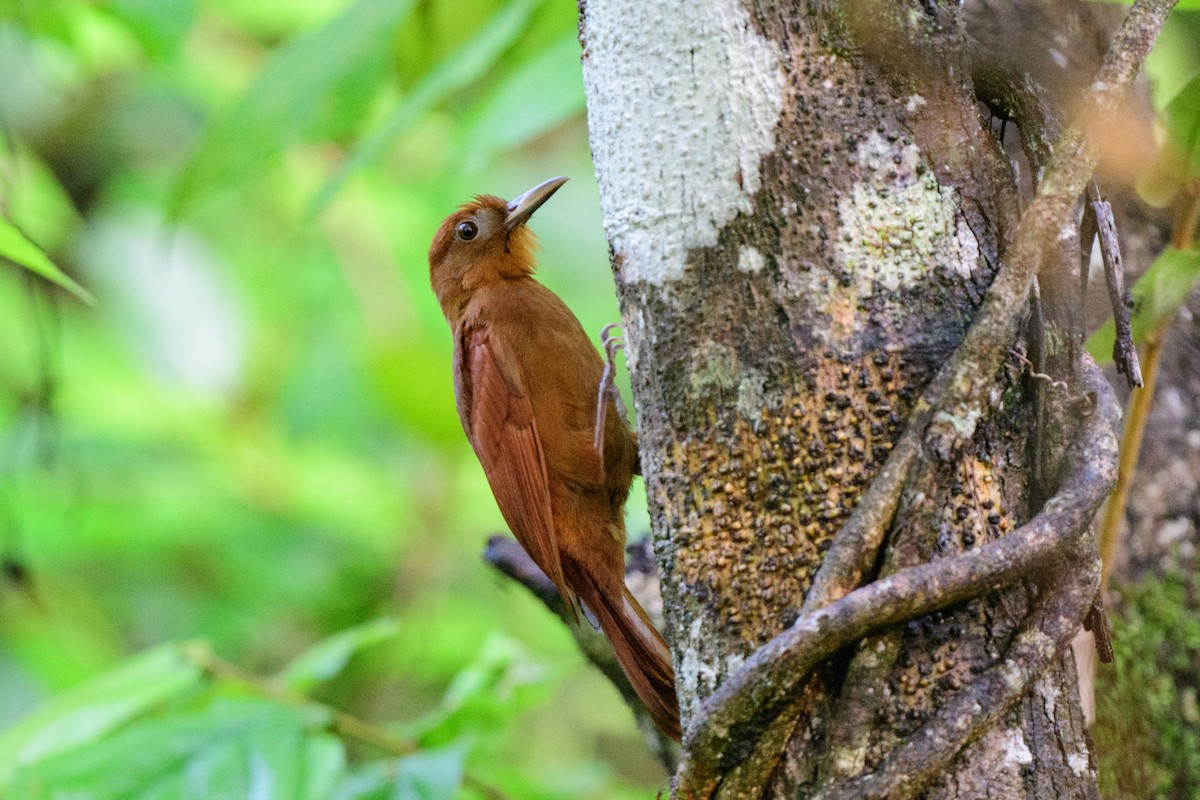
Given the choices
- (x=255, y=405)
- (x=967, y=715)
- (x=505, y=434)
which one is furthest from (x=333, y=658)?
(x=255, y=405)

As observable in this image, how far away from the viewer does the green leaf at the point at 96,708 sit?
2.13m

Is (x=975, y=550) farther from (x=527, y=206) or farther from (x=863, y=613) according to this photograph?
(x=527, y=206)

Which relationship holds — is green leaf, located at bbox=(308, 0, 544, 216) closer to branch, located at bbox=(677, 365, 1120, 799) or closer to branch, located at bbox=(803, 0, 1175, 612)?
branch, located at bbox=(803, 0, 1175, 612)

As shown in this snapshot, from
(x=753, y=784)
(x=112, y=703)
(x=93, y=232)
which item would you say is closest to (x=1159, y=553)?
(x=753, y=784)

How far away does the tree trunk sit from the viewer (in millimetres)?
1170

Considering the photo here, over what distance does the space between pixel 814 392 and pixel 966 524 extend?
0.20 m

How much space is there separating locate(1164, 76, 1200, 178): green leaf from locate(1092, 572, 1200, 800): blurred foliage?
31.8 inches

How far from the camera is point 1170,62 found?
80.0 inches

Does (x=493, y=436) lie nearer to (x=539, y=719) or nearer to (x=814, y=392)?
(x=814, y=392)

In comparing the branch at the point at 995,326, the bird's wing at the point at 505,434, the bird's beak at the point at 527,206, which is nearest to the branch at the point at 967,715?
the branch at the point at 995,326

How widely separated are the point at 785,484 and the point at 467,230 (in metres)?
1.89

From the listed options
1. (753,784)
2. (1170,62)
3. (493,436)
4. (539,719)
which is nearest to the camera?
(753,784)

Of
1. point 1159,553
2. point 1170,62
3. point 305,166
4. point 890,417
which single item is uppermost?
point 305,166

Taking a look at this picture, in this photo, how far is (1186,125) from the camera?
65.1 inches
